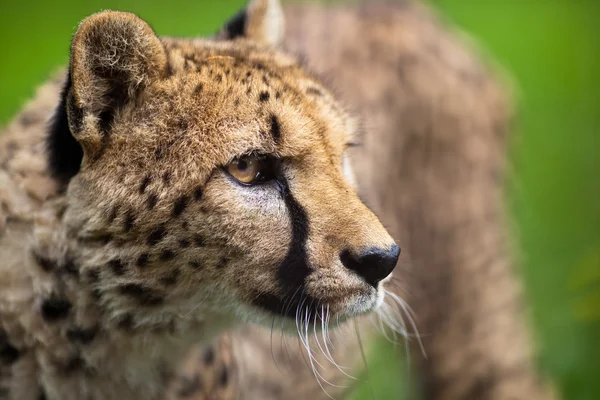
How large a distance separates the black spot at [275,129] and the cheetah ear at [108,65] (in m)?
0.29

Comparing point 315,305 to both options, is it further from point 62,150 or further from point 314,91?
point 62,150

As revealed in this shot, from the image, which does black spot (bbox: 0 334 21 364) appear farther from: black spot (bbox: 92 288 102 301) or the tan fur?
the tan fur

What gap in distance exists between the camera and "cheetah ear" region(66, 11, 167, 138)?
191cm

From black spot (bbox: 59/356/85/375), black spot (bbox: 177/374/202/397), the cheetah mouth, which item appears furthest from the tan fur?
black spot (bbox: 59/356/85/375)

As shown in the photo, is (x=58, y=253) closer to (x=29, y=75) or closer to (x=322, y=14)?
(x=322, y=14)

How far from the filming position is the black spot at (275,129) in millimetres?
2031

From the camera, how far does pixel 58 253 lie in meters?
2.05

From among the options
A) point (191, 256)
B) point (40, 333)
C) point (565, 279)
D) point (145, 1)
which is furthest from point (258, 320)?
point (145, 1)

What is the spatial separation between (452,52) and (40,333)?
248cm

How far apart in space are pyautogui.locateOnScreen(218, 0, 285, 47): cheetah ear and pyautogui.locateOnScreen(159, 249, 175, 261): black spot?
0.80 m

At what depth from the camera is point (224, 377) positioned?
2.40 m

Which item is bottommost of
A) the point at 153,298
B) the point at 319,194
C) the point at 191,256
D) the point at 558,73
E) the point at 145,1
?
the point at 153,298

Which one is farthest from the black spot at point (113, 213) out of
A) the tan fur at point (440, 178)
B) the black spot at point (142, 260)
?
the tan fur at point (440, 178)

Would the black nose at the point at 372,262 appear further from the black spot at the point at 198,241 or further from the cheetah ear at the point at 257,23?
the cheetah ear at the point at 257,23
